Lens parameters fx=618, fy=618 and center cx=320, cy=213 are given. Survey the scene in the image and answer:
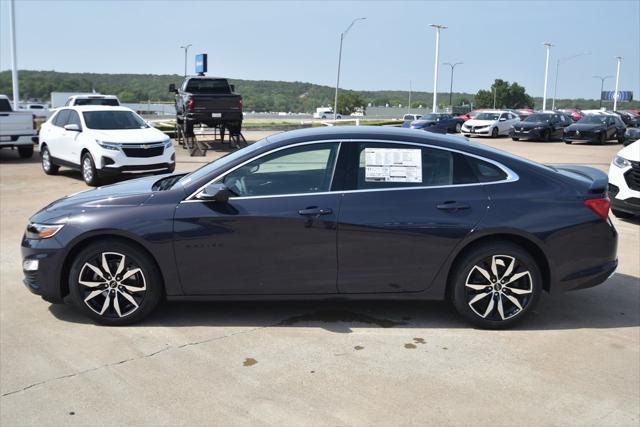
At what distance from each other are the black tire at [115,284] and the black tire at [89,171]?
8.48 metres

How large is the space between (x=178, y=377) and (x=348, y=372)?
3.69 ft

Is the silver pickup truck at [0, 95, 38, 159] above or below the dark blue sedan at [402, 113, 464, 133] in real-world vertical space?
below

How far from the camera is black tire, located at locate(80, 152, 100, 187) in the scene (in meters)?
12.9

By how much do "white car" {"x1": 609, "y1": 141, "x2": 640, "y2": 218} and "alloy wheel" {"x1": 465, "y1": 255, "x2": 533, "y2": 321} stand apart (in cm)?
511

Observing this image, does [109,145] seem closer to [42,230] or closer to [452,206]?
[42,230]

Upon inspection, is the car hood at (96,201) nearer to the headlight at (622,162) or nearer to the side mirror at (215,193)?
the side mirror at (215,193)

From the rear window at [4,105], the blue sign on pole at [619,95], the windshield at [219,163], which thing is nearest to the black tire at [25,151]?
the rear window at [4,105]

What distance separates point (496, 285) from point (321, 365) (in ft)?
5.19

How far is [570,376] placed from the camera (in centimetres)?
413

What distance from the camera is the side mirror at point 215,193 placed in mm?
4719

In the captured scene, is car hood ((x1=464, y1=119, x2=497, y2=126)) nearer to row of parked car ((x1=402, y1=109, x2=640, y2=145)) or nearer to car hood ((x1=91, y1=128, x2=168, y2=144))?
row of parked car ((x1=402, y1=109, x2=640, y2=145))

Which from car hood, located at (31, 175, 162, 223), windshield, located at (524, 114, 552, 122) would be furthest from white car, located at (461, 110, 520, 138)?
car hood, located at (31, 175, 162, 223)

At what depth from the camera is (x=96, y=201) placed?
16.3ft

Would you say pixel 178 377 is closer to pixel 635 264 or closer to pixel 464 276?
pixel 464 276
